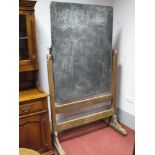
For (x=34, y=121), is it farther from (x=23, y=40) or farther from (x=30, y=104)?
(x=23, y=40)

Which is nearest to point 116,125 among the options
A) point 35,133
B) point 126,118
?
point 126,118

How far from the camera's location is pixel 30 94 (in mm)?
2035

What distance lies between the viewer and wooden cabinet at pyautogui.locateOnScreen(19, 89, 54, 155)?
75.2 inches

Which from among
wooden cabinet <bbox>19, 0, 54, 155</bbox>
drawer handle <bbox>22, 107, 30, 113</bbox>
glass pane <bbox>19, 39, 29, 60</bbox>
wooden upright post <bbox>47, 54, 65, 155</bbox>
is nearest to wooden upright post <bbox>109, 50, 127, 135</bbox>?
wooden upright post <bbox>47, 54, 65, 155</bbox>

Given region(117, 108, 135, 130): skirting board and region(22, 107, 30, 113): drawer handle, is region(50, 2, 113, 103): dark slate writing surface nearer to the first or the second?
region(22, 107, 30, 113): drawer handle

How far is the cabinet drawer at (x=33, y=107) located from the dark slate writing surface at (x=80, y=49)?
29cm

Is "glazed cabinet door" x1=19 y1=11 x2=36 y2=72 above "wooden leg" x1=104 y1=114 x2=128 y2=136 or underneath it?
above

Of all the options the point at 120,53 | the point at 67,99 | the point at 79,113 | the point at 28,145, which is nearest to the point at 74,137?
the point at 79,113

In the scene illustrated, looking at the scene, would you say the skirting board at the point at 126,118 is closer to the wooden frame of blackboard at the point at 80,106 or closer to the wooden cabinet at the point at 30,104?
the wooden frame of blackboard at the point at 80,106

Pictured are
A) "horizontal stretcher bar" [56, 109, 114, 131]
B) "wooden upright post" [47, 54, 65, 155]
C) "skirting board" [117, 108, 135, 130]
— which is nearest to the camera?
"wooden upright post" [47, 54, 65, 155]

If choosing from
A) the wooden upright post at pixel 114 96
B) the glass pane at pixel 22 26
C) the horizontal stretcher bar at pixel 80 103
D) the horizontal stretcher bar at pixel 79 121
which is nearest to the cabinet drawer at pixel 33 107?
the horizontal stretcher bar at pixel 80 103

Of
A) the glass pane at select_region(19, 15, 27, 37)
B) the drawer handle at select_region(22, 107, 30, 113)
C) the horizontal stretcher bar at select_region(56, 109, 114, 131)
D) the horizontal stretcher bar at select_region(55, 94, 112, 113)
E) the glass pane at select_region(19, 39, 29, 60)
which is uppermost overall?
the glass pane at select_region(19, 15, 27, 37)

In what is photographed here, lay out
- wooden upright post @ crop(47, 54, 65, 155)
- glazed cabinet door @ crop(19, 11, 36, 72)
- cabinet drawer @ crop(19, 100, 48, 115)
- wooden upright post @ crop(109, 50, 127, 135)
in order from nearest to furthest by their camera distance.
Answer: cabinet drawer @ crop(19, 100, 48, 115) → glazed cabinet door @ crop(19, 11, 36, 72) → wooden upright post @ crop(47, 54, 65, 155) → wooden upright post @ crop(109, 50, 127, 135)

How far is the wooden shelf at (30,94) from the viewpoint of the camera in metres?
1.90
